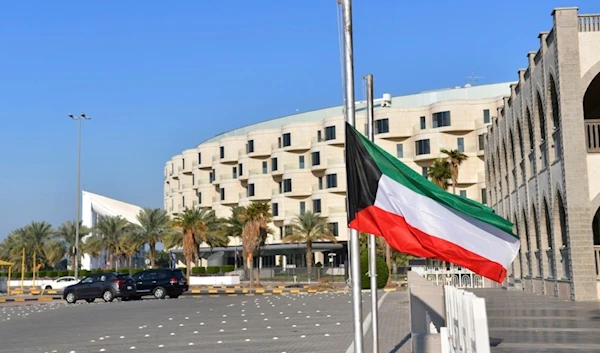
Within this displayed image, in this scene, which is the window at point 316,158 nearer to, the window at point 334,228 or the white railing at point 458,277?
the window at point 334,228

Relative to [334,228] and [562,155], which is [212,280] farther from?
[562,155]

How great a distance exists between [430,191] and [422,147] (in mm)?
71705

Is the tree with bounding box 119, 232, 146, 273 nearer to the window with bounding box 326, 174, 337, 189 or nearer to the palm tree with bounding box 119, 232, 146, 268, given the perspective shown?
the palm tree with bounding box 119, 232, 146, 268

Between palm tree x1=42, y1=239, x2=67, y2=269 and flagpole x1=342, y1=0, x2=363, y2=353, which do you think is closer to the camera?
flagpole x1=342, y1=0, x2=363, y2=353

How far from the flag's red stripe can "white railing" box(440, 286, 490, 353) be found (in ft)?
1.23

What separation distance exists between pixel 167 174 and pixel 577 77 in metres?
96.3

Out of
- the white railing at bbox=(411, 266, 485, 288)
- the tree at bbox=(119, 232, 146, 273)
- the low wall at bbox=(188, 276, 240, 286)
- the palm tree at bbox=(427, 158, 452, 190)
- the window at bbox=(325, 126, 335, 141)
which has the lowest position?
the low wall at bbox=(188, 276, 240, 286)

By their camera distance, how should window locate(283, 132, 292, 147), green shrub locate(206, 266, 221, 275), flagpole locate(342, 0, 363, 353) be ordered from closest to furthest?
flagpole locate(342, 0, 363, 353), green shrub locate(206, 266, 221, 275), window locate(283, 132, 292, 147)

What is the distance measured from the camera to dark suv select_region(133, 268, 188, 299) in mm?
41531

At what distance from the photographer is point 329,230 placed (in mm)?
79438

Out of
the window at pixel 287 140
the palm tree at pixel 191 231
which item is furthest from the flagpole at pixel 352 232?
the window at pixel 287 140

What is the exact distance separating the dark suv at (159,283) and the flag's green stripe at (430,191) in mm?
34113

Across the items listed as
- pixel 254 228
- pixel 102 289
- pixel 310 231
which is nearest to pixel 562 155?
pixel 102 289

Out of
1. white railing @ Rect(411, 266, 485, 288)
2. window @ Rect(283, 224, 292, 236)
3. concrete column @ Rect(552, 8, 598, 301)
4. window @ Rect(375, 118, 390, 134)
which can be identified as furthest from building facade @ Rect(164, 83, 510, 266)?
concrete column @ Rect(552, 8, 598, 301)
